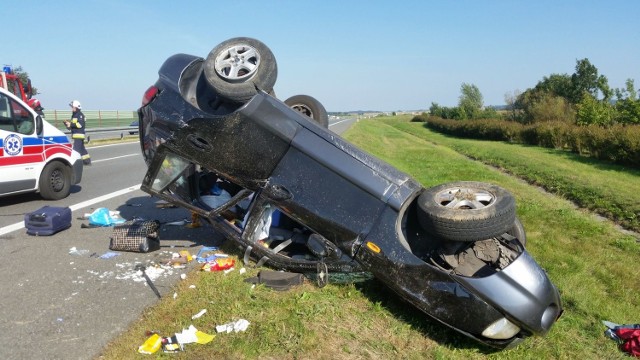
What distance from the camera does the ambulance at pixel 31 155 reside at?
7059 millimetres

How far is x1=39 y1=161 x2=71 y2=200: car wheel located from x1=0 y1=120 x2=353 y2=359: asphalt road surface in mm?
350

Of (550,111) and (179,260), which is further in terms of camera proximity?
(550,111)

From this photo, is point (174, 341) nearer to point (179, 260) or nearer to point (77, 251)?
point (179, 260)

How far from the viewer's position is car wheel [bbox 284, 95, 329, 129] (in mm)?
5543

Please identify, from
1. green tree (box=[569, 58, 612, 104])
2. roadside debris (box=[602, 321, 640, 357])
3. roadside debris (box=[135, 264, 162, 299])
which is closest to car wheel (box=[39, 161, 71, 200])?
roadside debris (box=[135, 264, 162, 299])

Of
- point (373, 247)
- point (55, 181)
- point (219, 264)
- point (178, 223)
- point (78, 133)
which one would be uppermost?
point (373, 247)

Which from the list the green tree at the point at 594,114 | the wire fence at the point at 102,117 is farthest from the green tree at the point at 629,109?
the wire fence at the point at 102,117

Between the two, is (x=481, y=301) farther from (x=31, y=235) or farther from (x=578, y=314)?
(x=31, y=235)

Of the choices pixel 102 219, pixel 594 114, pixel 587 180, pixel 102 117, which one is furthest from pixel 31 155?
pixel 102 117

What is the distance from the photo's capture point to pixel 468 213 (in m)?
3.38

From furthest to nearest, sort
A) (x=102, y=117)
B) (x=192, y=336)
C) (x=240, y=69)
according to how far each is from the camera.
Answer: (x=102, y=117), (x=240, y=69), (x=192, y=336)

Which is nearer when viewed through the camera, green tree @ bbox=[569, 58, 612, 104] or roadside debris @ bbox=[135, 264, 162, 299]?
roadside debris @ bbox=[135, 264, 162, 299]

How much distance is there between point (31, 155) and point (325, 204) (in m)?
5.68

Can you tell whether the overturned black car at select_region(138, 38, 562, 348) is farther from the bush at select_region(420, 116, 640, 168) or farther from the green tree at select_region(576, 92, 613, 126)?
the green tree at select_region(576, 92, 613, 126)
